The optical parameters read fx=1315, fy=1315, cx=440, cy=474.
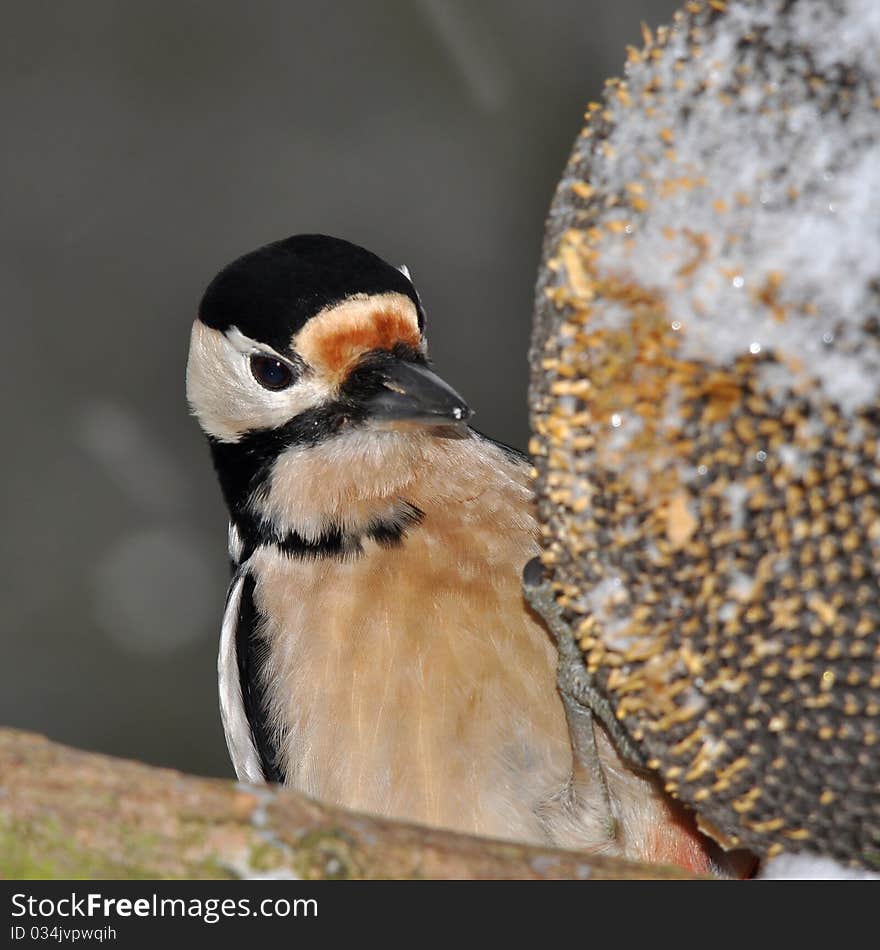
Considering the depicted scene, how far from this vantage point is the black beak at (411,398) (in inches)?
55.3

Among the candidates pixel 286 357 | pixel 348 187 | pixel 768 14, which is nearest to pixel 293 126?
pixel 348 187

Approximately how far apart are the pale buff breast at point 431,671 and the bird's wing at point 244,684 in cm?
4

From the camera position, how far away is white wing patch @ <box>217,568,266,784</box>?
1.62 metres

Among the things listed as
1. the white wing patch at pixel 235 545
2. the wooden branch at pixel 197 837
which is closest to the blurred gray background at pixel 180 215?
the white wing patch at pixel 235 545

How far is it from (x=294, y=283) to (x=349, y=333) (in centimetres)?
9

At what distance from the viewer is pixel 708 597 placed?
2.83 feet

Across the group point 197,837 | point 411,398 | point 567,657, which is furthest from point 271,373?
point 197,837

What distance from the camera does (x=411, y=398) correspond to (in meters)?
1.43

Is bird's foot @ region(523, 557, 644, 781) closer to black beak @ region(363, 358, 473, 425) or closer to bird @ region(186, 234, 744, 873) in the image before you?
bird @ region(186, 234, 744, 873)

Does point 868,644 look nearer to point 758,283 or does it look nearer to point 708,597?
point 708,597

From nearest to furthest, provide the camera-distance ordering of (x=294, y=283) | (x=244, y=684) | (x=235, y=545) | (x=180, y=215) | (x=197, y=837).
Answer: (x=197, y=837) → (x=294, y=283) → (x=244, y=684) → (x=235, y=545) → (x=180, y=215)

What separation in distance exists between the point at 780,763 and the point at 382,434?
0.73 meters

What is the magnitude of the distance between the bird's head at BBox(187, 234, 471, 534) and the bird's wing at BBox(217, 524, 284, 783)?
121 millimetres

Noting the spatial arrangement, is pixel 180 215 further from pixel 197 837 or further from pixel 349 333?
pixel 197 837
